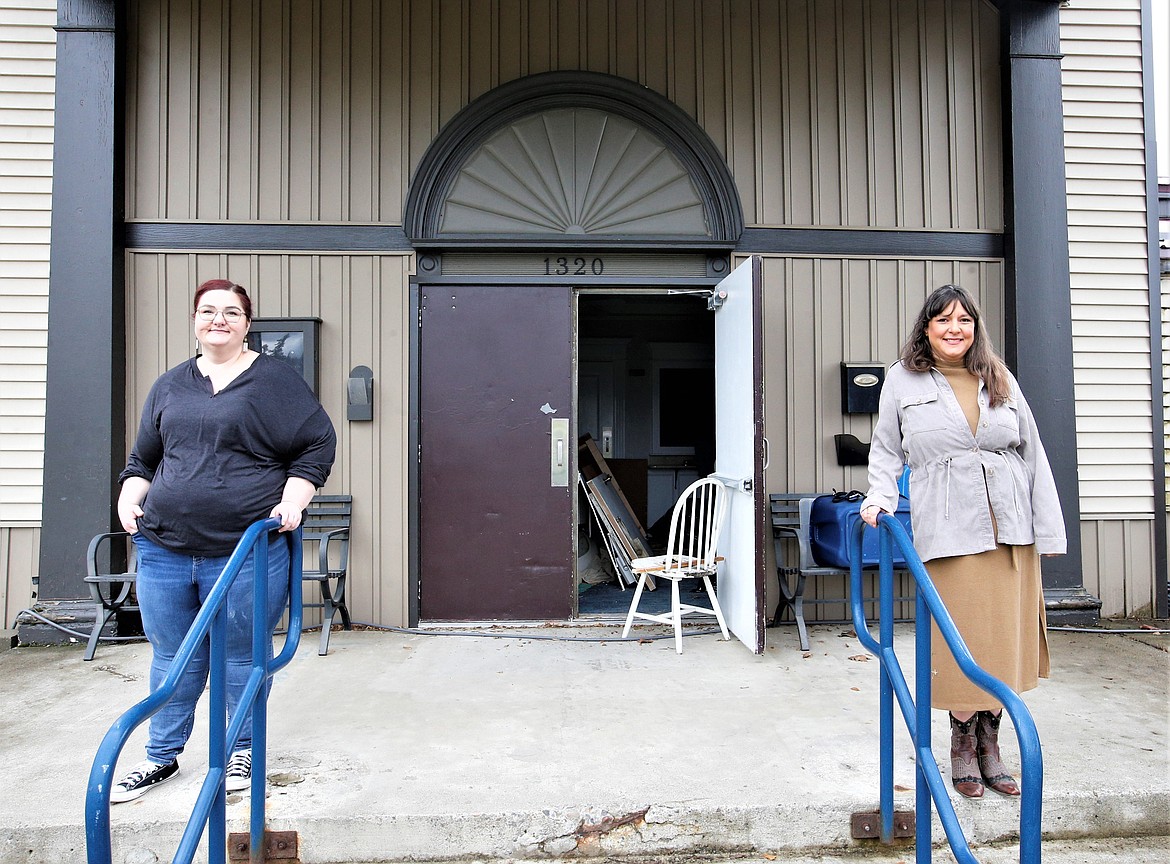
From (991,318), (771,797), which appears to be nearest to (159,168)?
(771,797)

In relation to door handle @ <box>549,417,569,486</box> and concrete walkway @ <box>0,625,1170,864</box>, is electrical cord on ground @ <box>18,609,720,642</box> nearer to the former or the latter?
concrete walkway @ <box>0,625,1170,864</box>

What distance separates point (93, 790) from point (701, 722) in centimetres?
208

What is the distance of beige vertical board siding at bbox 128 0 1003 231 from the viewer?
436 centimetres

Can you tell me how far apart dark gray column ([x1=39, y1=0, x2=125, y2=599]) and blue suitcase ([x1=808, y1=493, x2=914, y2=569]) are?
3924 mm

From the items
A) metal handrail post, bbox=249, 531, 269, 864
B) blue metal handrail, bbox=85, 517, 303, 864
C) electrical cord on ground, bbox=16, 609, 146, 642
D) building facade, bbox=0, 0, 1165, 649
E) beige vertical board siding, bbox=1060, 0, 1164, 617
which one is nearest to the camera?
blue metal handrail, bbox=85, 517, 303, 864

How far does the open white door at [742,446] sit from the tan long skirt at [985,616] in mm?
1463

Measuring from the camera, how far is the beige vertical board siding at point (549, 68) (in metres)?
4.36

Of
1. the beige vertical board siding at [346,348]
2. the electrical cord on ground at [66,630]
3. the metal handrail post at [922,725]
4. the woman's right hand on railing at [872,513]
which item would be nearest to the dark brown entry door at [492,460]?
the beige vertical board siding at [346,348]

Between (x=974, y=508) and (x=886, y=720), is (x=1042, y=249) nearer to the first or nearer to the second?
(x=974, y=508)

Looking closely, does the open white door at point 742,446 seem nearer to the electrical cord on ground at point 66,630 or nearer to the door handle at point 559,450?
the door handle at point 559,450

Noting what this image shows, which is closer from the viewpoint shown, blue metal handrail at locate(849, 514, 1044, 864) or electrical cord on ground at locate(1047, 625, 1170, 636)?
blue metal handrail at locate(849, 514, 1044, 864)

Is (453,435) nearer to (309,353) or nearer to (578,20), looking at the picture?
(309,353)

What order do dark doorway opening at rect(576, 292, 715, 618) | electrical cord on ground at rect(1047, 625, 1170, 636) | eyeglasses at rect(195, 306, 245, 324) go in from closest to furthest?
eyeglasses at rect(195, 306, 245, 324) → electrical cord on ground at rect(1047, 625, 1170, 636) → dark doorway opening at rect(576, 292, 715, 618)

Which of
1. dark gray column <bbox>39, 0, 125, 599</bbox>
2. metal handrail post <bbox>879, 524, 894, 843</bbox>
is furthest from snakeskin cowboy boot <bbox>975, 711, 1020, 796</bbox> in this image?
dark gray column <bbox>39, 0, 125, 599</bbox>
